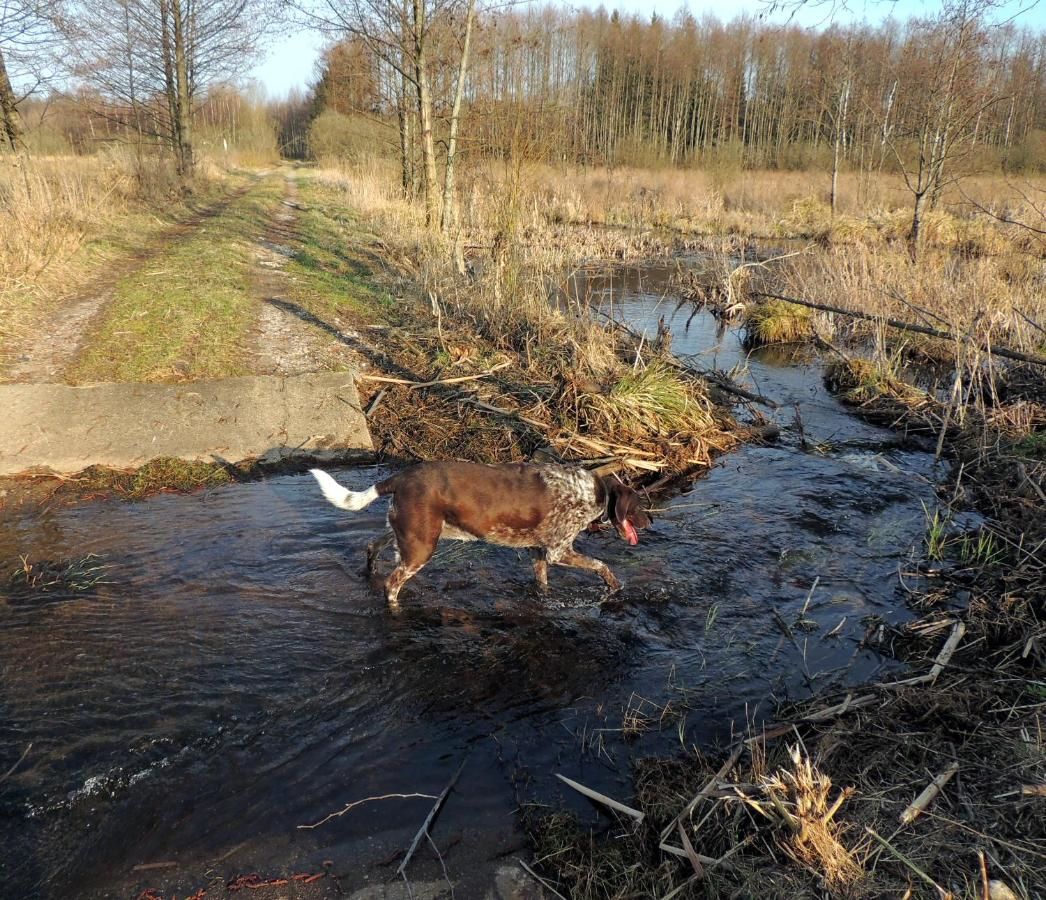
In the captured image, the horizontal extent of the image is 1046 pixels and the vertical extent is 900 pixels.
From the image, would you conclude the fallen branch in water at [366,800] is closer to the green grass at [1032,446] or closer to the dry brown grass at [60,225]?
the green grass at [1032,446]

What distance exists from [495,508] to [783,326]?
33.6 feet

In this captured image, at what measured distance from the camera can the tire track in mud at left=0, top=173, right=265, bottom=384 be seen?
306 inches

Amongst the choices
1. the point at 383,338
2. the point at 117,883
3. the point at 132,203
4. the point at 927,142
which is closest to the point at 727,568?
the point at 117,883

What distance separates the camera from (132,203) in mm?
18922

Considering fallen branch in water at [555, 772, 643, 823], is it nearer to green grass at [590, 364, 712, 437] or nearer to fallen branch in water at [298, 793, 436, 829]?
fallen branch in water at [298, 793, 436, 829]

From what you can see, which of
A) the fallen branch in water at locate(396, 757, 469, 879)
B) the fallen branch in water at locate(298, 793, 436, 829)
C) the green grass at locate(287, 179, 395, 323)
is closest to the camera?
the fallen branch in water at locate(396, 757, 469, 879)

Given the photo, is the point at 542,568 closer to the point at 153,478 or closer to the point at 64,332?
the point at 153,478

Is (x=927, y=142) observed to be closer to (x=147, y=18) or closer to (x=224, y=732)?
(x=224, y=732)

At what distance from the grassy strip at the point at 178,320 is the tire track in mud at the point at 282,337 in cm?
21

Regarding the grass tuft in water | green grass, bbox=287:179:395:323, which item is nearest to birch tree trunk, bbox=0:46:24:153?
green grass, bbox=287:179:395:323

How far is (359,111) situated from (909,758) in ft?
79.9

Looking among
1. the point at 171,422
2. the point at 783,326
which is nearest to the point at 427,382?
the point at 171,422

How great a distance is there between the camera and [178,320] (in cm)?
962

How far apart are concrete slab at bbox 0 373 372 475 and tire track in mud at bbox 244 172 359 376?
30.4 inches
